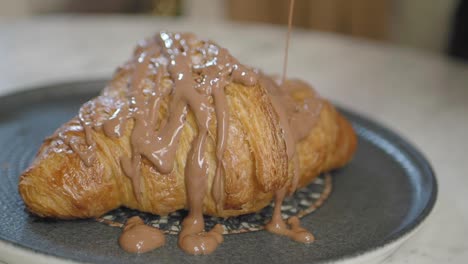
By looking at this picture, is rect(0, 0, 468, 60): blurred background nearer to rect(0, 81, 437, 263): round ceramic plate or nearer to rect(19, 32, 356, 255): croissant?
rect(0, 81, 437, 263): round ceramic plate

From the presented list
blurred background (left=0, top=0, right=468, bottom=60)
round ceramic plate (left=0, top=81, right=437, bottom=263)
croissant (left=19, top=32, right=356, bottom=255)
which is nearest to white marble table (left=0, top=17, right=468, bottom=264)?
round ceramic plate (left=0, top=81, right=437, bottom=263)

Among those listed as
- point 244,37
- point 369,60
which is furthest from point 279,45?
point 369,60

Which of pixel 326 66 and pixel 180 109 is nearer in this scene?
pixel 180 109

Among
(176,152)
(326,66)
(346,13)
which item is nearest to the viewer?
(176,152)

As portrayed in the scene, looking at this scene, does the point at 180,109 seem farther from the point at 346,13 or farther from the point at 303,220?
the point at 346,13

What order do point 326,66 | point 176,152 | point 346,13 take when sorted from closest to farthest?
point 176,152 < point 326,66 < point 346,13

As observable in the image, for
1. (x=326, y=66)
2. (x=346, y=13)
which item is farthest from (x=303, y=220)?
(x=346, y=13)

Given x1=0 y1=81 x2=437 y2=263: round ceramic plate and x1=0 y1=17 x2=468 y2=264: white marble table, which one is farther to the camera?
x1=0 y1=17 x2=468 y2=264: white marble table
